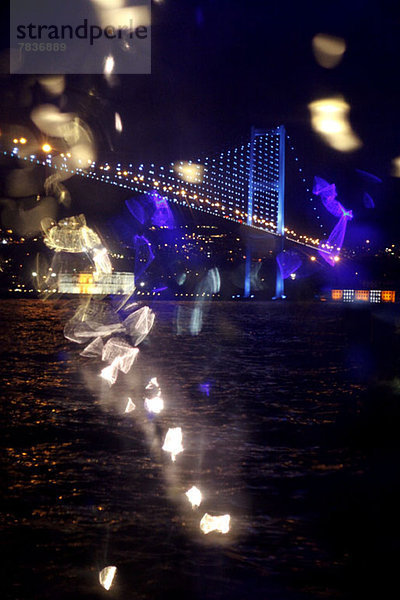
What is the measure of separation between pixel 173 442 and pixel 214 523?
1.51 m

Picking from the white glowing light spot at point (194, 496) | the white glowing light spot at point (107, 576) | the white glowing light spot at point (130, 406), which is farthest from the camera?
the white glowing light spot at point (130, 406)

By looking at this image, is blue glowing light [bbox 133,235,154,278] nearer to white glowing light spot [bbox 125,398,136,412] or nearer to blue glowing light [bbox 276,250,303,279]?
blue glowing light [bbox 276,250,303,279]

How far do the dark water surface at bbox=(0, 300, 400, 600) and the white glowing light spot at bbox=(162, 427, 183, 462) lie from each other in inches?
2.3

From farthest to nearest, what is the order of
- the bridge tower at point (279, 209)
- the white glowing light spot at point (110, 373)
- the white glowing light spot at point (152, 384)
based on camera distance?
the bridge tower at point (279, 209) → the white glowing light spot at point (110, 373) → the white glowing light spot at point (152, 384)

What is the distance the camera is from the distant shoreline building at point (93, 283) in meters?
52.3

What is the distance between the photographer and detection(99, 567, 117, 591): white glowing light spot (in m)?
2.25

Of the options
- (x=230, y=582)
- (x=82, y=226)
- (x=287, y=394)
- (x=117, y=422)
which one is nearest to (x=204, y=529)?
(x=230, y=582)

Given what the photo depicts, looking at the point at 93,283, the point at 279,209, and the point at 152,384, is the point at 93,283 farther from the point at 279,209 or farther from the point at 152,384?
the point at 152,384

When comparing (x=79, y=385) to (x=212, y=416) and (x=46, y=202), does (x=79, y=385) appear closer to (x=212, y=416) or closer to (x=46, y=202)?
(x=212, y=416)

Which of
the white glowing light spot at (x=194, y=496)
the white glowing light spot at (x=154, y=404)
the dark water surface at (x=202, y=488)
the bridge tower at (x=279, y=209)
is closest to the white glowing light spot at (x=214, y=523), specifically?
the dark water surface at (x=202, y=488)

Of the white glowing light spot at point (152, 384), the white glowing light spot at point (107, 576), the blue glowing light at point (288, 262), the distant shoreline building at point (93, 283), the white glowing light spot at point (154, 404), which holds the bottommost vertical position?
the white glowing light spot at point (152, 384)

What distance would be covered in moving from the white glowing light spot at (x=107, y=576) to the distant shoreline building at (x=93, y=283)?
50.0 m

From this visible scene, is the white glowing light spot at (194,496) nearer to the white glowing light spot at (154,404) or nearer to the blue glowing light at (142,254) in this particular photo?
the white glowing light spot at (154,404)

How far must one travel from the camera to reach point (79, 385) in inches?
274
